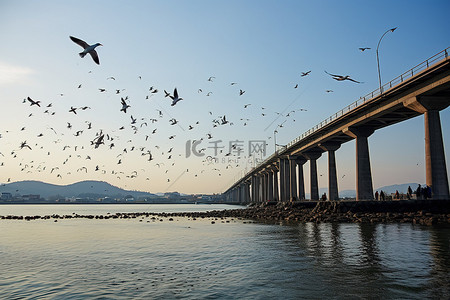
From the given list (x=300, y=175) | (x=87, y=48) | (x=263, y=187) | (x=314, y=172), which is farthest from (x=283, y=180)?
(x=87, y=48)

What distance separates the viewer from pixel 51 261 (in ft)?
70.0

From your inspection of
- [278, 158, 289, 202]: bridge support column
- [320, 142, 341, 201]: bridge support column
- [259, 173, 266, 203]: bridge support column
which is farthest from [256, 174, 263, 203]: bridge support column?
[320, 142, 341, 201]: bridge support column

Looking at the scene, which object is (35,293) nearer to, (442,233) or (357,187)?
(442,233)

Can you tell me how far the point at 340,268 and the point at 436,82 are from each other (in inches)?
1177

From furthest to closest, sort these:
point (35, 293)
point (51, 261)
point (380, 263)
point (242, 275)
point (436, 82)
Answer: point (436, 82)
point (51, 261)
point (380, 263)
point (242, 275)
point (35, 293)

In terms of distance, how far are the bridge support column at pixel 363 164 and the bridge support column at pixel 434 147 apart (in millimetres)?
14610

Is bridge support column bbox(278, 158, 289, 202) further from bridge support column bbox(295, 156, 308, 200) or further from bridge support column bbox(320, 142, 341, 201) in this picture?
bridge support column bbox(320, 142, 341, 201)

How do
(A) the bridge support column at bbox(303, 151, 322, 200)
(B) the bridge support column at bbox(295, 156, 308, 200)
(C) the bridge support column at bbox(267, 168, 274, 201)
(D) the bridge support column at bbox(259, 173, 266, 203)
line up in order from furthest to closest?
1. (D) the bridge support column at bbox(259, 173, 266, 203)
2. (C) the bridge support column at bbox(267, 168, 274, 201)
3. (B) the bridge support column at bbox(295, 156, 308, 200)
4. (A) the bridge support column at bbox(303, 151, 322, 200)

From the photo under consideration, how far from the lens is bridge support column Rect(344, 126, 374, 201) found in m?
55.2

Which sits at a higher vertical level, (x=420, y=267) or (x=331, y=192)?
(x=331, y=192)

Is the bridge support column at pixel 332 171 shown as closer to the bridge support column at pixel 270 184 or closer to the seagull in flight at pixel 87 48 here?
the seagull in flight at pixel 87 48

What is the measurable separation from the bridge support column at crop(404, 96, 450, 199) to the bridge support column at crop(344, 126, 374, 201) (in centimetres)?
1461

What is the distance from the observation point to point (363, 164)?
5619 cm

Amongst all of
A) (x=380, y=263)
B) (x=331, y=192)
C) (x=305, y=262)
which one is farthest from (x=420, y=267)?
(x=331, y=192)
